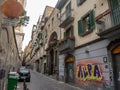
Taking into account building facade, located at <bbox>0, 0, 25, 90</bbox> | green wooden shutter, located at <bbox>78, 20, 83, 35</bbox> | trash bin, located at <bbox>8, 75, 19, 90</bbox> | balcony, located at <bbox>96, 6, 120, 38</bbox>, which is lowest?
trash bin, located at <bbox>8, 75, 19, 90</bbox>

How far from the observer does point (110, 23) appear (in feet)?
32.2

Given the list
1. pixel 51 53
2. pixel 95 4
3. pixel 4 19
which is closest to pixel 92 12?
pixel 95 4

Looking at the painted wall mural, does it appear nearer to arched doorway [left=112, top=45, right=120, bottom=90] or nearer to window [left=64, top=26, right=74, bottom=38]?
→ arched doorway [left=112, top=45, right=120, bottom=90]

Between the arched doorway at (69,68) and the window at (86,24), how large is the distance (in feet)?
11.2

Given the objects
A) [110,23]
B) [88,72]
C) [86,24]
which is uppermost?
[86,24]

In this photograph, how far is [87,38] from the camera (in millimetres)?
13641

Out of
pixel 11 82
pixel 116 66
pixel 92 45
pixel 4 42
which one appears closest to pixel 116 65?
pixel 116 66

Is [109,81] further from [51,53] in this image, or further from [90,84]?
[51,53]

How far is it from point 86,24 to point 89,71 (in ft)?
14.5

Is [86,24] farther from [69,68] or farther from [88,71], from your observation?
[69,68]

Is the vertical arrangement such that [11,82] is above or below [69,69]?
below

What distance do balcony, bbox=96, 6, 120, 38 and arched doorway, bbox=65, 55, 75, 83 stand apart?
21.7 feet

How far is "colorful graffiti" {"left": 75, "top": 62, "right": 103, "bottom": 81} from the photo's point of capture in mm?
11577

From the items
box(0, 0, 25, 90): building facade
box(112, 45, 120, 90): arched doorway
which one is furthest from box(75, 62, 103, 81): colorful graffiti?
box(0, 0, 25, 90): building facade
